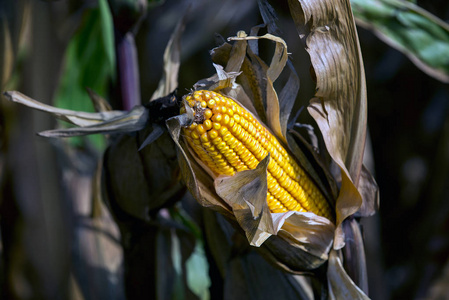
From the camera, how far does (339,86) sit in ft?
1.33

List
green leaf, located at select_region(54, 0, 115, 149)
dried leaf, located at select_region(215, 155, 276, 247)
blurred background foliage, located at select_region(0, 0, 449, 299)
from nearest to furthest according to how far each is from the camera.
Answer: dried leaf, located at select_region(215, 155, 276, 247) < blurred background foliage, located at select_region(0, 0, 449, 299) < green leaf, located at select_region(54, 0, 115, 149)

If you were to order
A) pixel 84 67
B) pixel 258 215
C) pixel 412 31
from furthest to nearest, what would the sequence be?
pixel 84 67
pixel 412 31
pixel 258 215

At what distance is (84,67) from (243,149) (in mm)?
573

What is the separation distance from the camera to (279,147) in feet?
1.31

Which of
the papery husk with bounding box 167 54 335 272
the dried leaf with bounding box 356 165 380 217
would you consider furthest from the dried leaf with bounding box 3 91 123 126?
the dried leaf with bounding box 356 165 380 217

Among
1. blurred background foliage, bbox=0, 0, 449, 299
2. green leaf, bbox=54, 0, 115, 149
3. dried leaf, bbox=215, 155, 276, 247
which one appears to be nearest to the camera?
dried leaf, bbox=215, 155, 276, 247

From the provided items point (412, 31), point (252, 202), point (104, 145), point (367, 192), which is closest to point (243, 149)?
point (252, 202)

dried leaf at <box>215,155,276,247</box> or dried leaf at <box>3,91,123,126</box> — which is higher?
dried leaf at <box>3,91,123,126</box>

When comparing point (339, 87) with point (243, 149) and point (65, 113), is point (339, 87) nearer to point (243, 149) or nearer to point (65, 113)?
point (243, 149)

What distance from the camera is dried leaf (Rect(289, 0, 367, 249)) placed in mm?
378

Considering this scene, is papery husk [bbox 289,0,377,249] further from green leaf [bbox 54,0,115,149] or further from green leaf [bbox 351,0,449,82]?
green leaf [bbox 54,0,115,149]

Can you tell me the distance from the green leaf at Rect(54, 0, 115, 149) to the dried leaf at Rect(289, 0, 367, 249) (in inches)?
19.9

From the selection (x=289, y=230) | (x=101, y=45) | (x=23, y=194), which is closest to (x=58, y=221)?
(x=23, y=194)

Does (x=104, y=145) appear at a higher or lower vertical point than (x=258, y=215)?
higher
